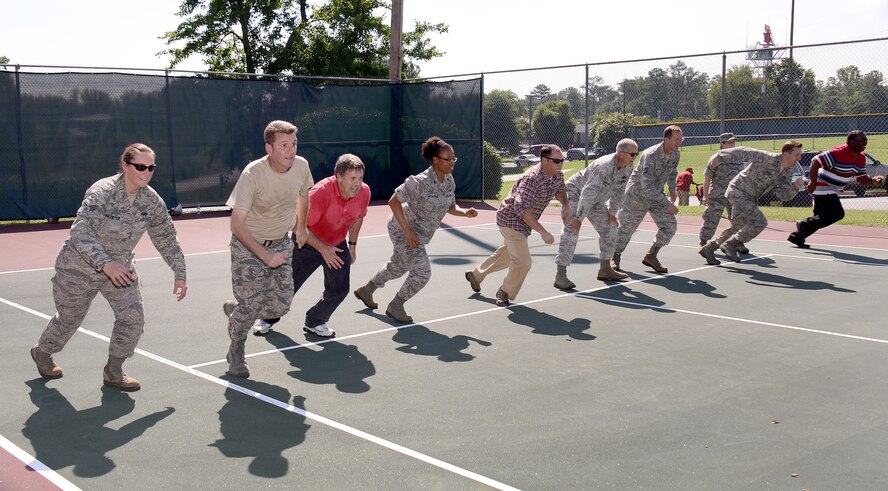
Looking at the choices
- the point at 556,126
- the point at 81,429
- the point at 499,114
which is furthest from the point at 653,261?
the point at 556,126

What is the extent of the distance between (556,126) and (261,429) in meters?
20.6

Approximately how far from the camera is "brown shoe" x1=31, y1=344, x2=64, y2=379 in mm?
6047

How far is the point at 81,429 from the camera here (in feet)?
16.8

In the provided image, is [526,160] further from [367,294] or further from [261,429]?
[261,429]

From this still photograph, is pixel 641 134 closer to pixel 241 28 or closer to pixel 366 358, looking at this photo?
pixel 241 28

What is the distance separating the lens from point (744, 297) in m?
9.30

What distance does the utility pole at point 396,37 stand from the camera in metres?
21.0

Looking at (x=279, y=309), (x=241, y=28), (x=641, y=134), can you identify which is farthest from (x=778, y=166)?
(x=241, y=28)

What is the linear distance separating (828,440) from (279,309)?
368 centimetres

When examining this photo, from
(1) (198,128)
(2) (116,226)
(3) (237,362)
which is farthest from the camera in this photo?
(1) (198,128)

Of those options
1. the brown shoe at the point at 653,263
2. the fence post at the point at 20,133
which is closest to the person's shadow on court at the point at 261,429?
the brown shoe at the point at 653,263

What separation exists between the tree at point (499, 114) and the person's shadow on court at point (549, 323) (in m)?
13.8

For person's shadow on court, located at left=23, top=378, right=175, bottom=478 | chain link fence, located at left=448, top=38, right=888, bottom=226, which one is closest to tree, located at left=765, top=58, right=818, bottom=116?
chain link fence, located at left=448, top=38, right=888, bottom=226

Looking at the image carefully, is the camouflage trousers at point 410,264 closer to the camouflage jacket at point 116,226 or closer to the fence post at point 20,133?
the camouflage jacket at point 116,226
